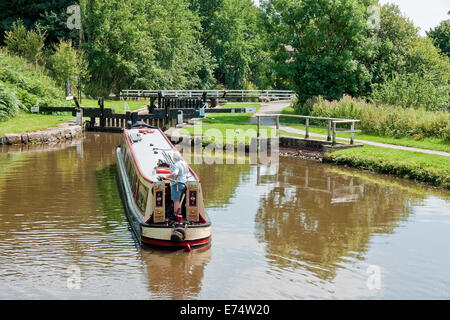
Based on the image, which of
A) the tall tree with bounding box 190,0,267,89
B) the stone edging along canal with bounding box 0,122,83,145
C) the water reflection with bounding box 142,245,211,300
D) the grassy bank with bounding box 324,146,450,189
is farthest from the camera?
the tall tree with bounding box 190,0,267,89

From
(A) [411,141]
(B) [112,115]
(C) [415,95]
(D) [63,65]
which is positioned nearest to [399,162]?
(A) [411,141]

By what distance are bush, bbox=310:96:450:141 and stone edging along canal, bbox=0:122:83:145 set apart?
14.5m

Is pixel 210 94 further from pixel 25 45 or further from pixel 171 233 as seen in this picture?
pixel 171 233

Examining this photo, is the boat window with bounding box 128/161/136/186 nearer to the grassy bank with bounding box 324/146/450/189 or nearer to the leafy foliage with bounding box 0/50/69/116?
the grassy bank with bounding box 324/146/450/189

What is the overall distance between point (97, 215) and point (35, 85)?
90.1 feet

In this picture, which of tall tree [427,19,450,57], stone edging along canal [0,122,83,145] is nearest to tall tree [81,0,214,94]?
stone edging along canal [0,122,83,145]

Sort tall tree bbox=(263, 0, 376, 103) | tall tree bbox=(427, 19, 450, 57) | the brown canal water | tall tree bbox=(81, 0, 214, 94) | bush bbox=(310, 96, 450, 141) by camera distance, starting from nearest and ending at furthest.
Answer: the brown canal water → bush bbox=(310, 96, 450, 141) → tall tree bbox=(263, 0, 376, 103) → tall tree bbox=(81, 0, 214, 94) → tall tree bbox=(427, 19, 450, 57)

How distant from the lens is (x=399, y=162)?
2327 centimetres

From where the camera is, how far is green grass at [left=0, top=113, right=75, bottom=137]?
31266mm

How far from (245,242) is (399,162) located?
11183 mm

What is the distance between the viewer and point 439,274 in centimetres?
1234

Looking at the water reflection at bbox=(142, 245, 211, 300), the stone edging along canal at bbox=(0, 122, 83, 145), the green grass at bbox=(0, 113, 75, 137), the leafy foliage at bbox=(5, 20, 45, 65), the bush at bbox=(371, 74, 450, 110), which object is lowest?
the water reflection at bbox=(142, 245, 211, 300)
